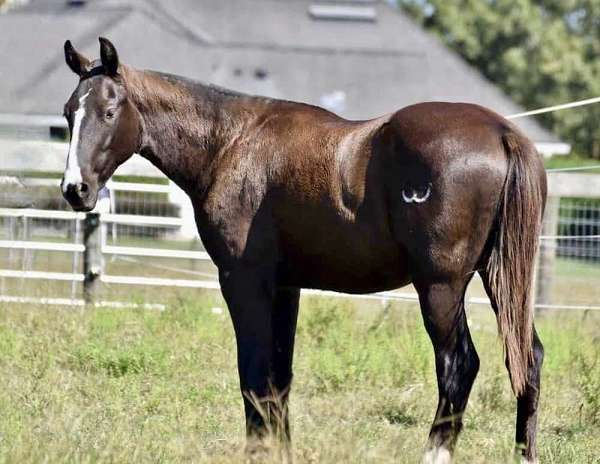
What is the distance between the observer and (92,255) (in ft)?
34.0

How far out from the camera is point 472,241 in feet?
17.2

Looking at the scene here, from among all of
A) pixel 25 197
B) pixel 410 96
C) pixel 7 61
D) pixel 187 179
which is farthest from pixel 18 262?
pixel 410 96

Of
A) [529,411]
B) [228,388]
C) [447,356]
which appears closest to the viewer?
[447,356]

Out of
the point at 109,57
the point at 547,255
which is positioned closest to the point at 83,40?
the point at 547,255

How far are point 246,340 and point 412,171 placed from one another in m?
1.28

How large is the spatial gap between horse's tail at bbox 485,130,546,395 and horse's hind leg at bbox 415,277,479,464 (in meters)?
0.19

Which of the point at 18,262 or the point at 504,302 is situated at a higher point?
the point at 504,302

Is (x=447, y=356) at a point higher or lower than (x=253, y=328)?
higher

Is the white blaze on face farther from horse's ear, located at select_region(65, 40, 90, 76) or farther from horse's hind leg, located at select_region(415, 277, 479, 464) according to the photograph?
horse's hind leg, located at select_region(415, 277, 479, 464)

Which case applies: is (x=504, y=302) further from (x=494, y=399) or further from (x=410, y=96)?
(x=410, y=96)

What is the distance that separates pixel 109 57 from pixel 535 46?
40806mm

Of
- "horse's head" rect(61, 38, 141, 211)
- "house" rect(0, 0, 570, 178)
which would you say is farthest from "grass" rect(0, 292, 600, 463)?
"house" rect(0, 0, 570, 178)

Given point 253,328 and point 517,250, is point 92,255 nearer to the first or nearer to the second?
point 253,328

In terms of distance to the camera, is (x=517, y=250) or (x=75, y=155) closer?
(x=517, y=250)
